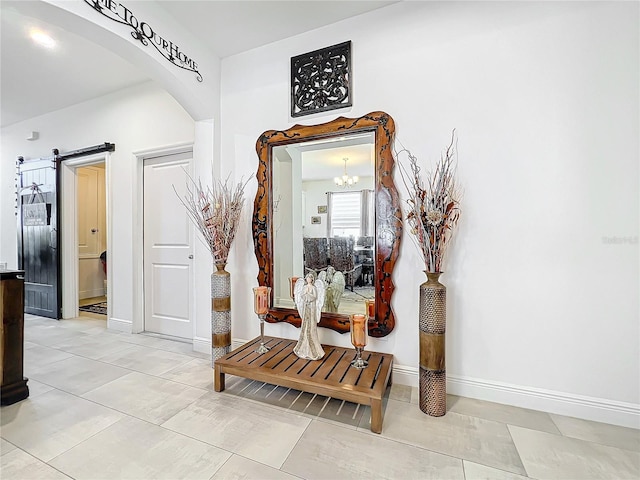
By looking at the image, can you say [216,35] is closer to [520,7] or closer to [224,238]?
[224,238]

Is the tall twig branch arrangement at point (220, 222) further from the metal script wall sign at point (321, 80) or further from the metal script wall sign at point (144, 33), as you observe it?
the metal script wall sign at point (144, 33)

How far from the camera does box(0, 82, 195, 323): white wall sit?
3.18 m

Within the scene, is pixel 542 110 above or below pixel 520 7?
below

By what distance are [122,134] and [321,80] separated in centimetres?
262

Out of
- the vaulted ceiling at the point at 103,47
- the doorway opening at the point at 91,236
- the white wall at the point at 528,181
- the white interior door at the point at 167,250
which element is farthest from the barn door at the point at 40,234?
the white wall at the point at 528,181

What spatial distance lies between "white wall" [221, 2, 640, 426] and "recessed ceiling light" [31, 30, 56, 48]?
8.79 feet

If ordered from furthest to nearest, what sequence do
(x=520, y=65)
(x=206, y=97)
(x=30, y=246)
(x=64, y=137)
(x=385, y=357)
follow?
(x=30, y=246)
(x=64, y=137)
(x=206, y=97)
(x=385, y=357)
(x=520, y=65)

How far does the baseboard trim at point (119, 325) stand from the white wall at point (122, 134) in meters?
0.03

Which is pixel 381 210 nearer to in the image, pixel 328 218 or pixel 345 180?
pixel 345 180

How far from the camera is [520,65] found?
6.07 feet

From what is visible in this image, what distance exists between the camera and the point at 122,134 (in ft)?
11.3

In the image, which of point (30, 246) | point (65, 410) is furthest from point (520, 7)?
point (30, 246)

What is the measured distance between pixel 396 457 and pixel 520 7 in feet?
9.03

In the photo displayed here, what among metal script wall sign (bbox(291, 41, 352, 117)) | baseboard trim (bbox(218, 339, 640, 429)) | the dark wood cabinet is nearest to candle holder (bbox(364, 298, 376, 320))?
baseboard trim (bbox(218, 339, 640, 429))
